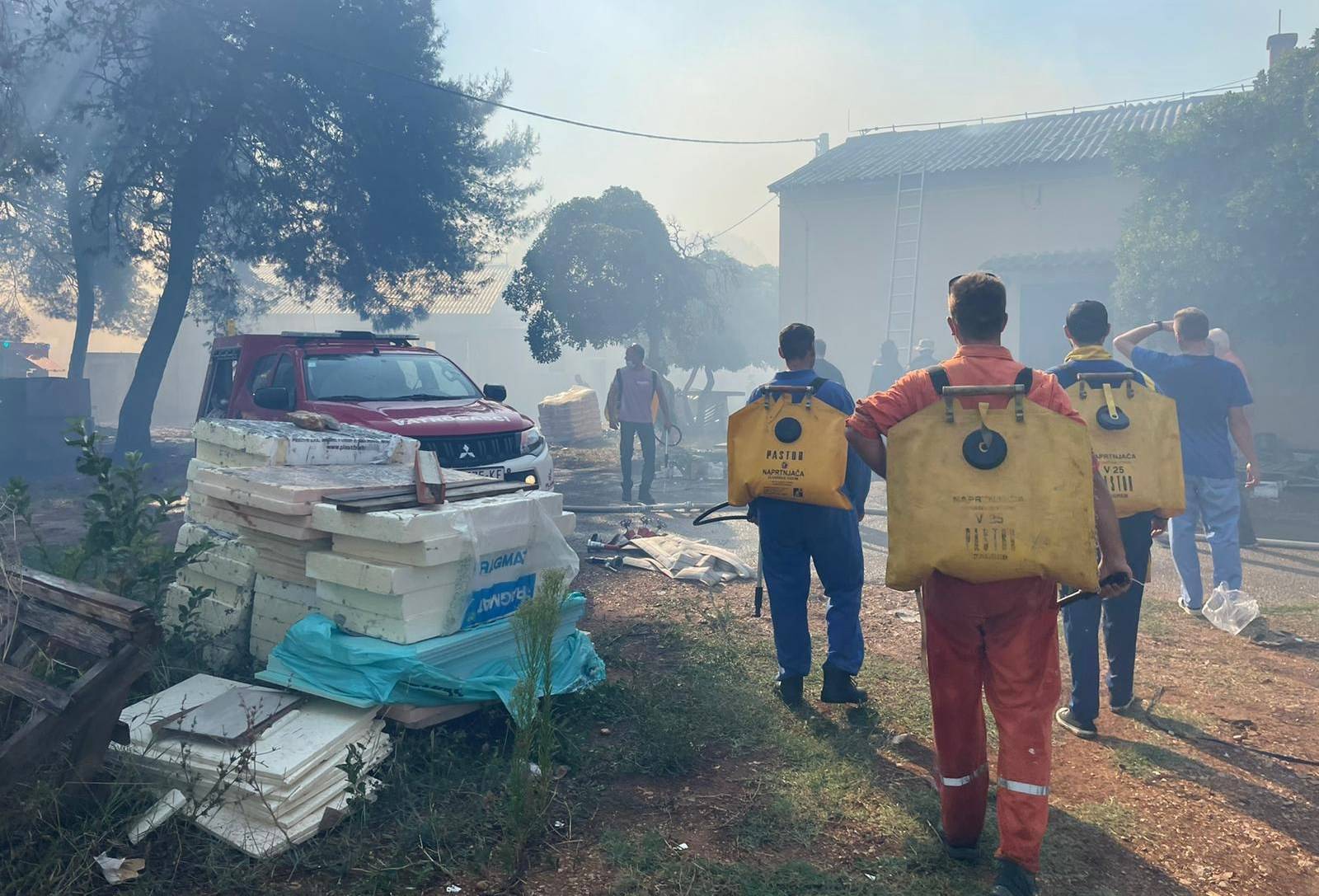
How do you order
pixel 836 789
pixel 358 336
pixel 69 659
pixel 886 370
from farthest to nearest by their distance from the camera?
pixel 886 370, pixel 358 336, pixel 69 659, pixel 836 789

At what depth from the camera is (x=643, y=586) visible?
23.3ft

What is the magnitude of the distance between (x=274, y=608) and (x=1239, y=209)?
49.6 feet

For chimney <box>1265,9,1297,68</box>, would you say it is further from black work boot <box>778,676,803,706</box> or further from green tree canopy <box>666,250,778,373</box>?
black work boot <box>778,676,803,706</box>

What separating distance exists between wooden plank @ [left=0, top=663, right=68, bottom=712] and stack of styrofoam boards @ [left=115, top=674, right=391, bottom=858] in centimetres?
43

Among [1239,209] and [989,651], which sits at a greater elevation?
[1239,209]

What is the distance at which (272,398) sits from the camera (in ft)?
23.2

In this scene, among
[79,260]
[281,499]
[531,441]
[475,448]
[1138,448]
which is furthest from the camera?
[79,260]

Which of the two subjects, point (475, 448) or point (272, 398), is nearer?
point (272, 398)

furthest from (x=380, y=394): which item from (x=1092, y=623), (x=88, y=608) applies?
(x=1092, y=623)

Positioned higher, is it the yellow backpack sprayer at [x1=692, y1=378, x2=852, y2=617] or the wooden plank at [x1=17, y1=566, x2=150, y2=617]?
the yellow backpack sprayer at [x1=692, y1=378, x2=852, y2=617]

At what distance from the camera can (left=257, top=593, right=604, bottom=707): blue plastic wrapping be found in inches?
146

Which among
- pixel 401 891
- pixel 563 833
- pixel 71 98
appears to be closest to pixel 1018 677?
pixel 563 833

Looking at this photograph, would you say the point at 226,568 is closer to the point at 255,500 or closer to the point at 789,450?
the point at 255,500

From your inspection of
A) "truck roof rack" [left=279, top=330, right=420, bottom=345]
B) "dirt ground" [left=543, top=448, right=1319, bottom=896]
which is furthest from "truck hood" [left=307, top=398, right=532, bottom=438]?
"dirt ground" [left=543, top=448, right=1319, bottom=896]
